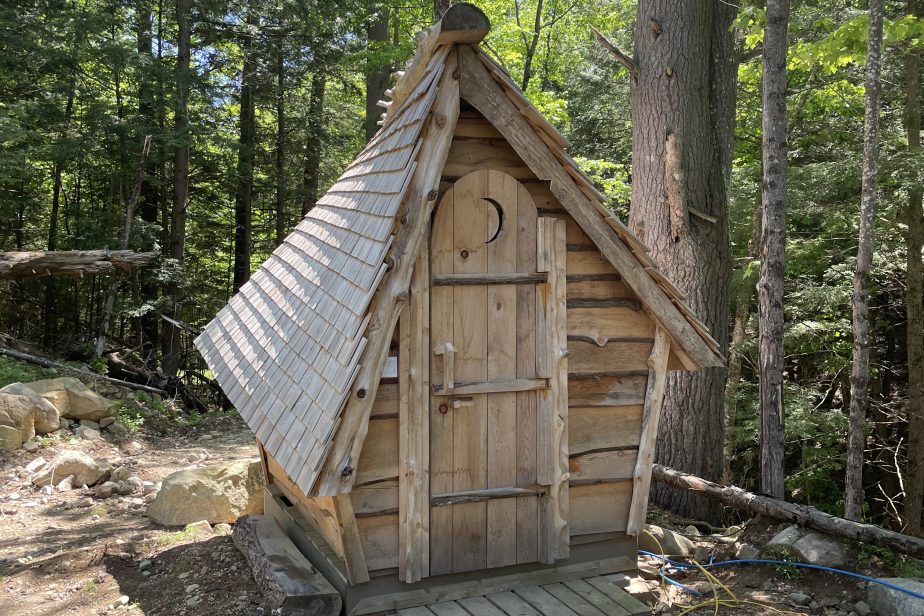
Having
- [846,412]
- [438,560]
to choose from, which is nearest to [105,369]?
[438,560]

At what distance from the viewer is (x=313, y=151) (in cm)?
1972

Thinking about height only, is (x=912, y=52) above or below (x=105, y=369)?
above

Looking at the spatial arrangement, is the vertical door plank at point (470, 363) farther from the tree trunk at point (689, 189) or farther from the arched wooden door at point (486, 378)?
the tree trunk at point (689, 189)

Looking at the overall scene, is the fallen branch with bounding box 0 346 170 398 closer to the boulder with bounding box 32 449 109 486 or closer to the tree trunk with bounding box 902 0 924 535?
the boulder with bounding box 32 449 109 486

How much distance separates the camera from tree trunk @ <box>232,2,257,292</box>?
1811 cm

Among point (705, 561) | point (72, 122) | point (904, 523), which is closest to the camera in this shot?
point (705, 561)

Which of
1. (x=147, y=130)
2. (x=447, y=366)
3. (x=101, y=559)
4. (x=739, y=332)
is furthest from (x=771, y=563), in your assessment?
(x=147, y=130)

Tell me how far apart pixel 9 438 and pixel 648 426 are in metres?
8.36

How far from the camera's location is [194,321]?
21.3 m

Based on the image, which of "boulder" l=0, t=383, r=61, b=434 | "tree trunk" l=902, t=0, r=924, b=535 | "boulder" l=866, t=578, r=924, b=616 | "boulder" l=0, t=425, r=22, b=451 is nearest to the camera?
"boulder" l=866, t=578, r=924, b=616

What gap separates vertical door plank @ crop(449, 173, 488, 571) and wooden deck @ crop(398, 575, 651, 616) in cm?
24

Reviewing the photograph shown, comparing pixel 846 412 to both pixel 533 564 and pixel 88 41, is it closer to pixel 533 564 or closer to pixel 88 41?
pixel 533 564

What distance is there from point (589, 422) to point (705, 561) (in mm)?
2231

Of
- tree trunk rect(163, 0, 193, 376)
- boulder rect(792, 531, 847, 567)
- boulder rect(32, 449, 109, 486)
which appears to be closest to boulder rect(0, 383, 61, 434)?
boulder rect(32, 449, 109, 486)
